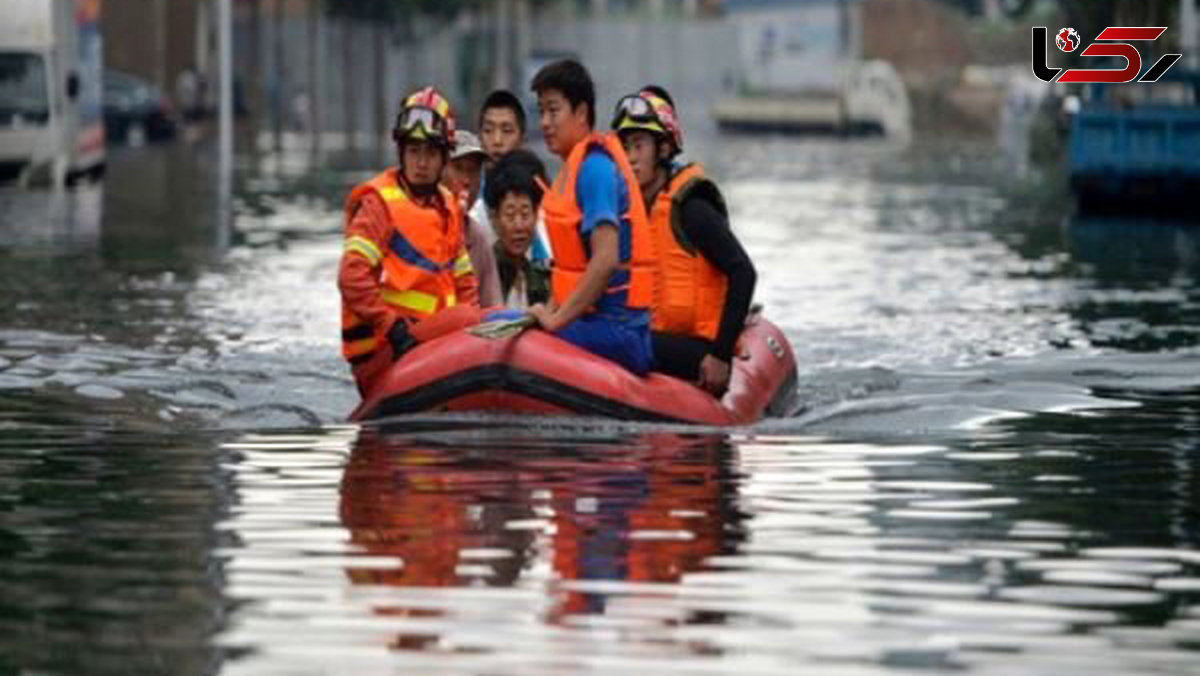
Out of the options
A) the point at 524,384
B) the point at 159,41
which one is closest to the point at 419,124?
the point at 524,384

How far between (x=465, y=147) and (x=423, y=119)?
4.48ft

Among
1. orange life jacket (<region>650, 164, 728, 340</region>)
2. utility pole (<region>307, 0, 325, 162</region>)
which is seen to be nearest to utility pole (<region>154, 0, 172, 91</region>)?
utility pole (<region>307, 0, 325, 162</region>)

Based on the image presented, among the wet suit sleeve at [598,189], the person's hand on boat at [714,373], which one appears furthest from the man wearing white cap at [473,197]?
the wet suit sleeve at [598,189]

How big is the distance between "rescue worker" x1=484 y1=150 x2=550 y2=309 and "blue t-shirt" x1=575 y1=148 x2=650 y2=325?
0.89m

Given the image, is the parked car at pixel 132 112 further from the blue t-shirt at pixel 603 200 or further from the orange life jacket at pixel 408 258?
the blue t-shirt at pixel 603 200

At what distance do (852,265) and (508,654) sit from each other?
24.5m

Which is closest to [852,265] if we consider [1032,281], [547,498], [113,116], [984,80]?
[1032,281]

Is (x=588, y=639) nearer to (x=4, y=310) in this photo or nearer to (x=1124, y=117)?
(x=4, y=310)

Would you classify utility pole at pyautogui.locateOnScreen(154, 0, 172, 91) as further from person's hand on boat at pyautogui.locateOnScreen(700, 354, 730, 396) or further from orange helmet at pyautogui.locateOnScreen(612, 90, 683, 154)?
orange helmet at pyautogui.locateOnScreen(612, 90, 683, 154)

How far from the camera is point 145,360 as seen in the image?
2086cm

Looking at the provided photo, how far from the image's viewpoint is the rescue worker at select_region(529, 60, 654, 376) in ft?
49.4

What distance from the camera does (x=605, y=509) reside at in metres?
13.1

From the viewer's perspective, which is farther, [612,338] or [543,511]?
[612,338]

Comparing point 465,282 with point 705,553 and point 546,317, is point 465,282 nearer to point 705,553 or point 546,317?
point 546,317
